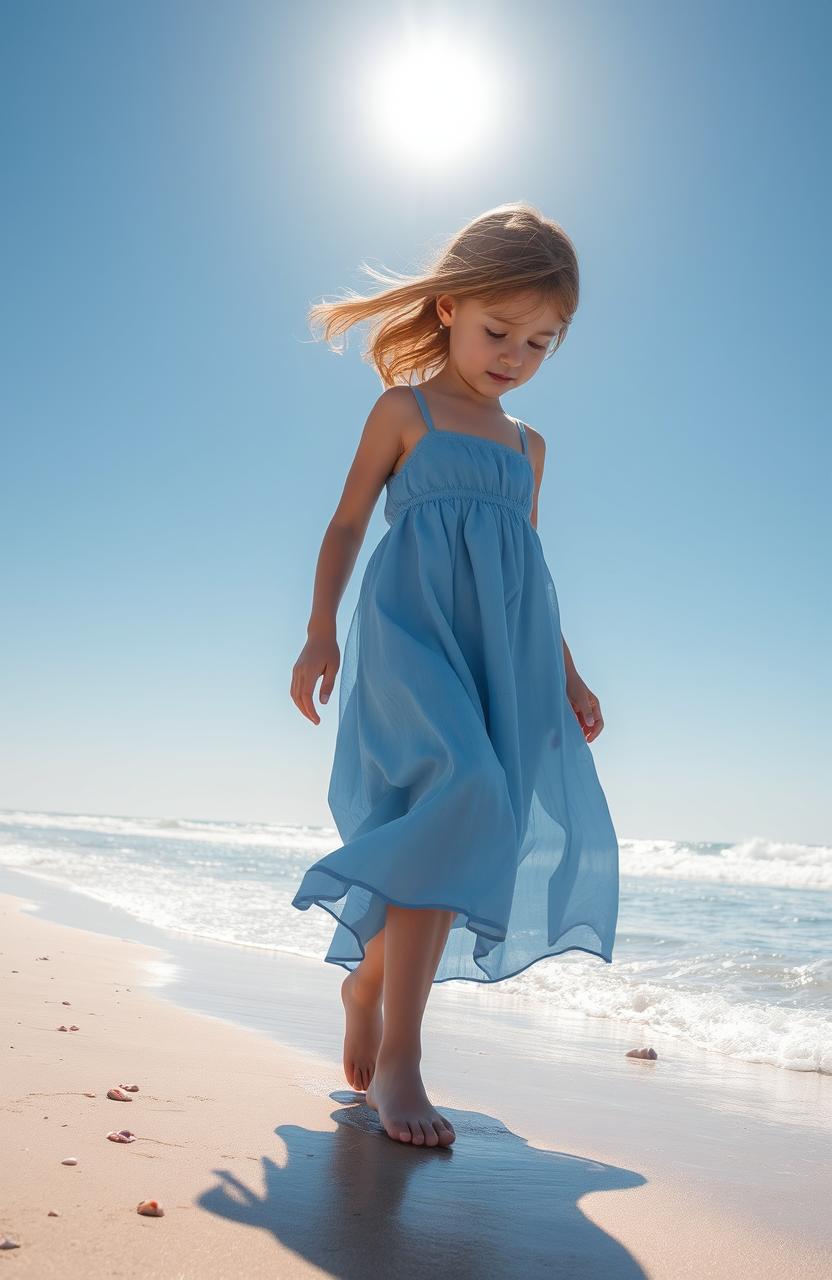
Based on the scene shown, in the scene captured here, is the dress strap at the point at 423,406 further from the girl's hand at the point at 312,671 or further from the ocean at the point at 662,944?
the ocean at the point at 662,944

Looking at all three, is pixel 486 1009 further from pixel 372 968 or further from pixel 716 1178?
pixel 716 1178

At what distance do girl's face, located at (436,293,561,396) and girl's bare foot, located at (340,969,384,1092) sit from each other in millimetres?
1392

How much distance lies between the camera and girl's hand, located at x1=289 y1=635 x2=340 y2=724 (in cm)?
250

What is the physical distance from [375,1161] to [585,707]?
128 centimetres

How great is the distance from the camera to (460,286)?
8.83 feet

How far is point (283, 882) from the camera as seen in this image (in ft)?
37.8

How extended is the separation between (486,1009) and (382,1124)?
2.38m

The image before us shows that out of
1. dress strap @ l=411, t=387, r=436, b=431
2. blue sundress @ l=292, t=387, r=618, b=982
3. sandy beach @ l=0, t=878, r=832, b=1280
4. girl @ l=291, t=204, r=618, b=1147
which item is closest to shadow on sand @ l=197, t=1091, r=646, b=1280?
sandy beach @ l=0, t=878, r=832, b=1280

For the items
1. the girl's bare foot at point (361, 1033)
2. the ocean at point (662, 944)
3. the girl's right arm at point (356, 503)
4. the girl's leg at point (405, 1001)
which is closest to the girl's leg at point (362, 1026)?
the girl's bare foot at point (361, 1033)

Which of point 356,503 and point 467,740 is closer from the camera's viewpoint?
point 467,740

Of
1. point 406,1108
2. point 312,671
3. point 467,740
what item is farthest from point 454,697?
point 406,1108

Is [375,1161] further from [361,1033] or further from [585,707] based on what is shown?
[585,707]

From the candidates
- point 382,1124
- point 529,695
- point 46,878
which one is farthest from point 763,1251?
point 46,878

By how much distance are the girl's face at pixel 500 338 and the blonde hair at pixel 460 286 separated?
0.03 metres
